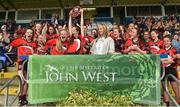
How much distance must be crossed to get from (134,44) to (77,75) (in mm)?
1294

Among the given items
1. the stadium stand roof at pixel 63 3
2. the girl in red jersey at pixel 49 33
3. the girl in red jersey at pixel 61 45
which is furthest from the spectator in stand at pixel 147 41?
the stadium stand roof at pixel 63 3

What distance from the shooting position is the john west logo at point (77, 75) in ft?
20.9

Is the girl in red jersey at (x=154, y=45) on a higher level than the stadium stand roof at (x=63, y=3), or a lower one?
lower

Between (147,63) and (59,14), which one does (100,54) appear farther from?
(59,14)

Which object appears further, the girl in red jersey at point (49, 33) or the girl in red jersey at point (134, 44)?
the girl in red jersey at point (49, 33)

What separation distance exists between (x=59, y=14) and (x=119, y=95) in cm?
1485

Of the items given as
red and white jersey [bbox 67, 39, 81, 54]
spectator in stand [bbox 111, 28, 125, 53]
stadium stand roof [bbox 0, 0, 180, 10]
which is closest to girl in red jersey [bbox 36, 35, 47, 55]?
red and white jersey [bbox 67, 39, 81, 54]

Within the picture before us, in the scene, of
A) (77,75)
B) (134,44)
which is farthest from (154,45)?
(77,75)

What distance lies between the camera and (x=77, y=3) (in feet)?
64.6

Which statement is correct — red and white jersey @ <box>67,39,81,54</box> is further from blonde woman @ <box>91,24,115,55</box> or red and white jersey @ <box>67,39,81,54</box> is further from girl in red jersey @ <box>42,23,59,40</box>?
girl in red jersey @ <box>42,23,59,40</box>

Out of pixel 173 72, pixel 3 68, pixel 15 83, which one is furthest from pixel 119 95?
pixel 3 68

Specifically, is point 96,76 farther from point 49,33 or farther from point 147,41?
point 49,33

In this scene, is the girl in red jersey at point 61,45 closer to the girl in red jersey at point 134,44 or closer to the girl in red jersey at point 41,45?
the girl in red jersey at point 41,45

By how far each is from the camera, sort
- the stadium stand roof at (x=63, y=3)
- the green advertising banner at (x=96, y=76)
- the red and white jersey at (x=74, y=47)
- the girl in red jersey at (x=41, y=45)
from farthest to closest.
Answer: the stadium stand roof at (x=63, y=3) → the girl in red jersey at (x=41, y=45) → the red and white jersey at (x=74, y=47) → the green advertising banner at (x=96, y=76)
